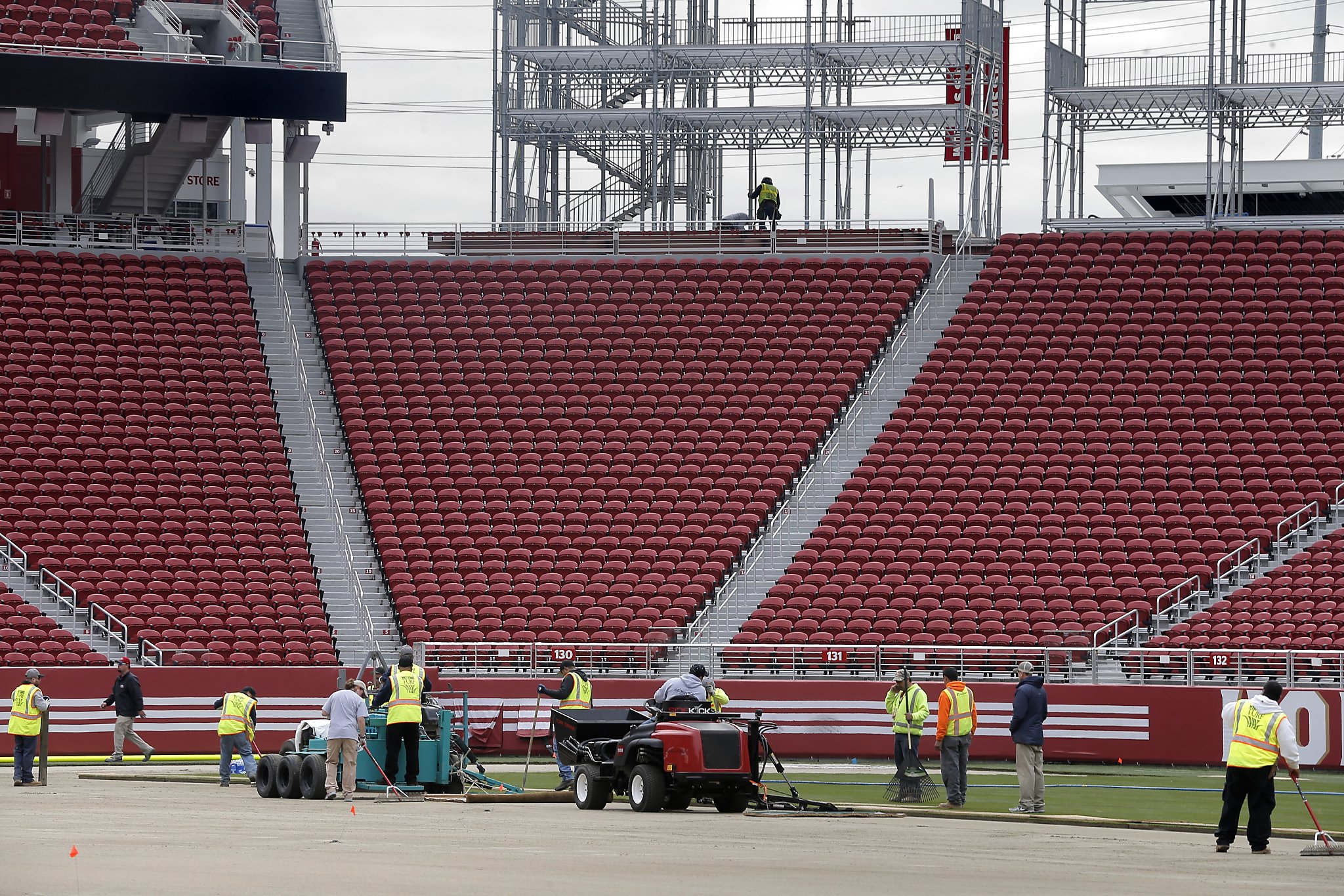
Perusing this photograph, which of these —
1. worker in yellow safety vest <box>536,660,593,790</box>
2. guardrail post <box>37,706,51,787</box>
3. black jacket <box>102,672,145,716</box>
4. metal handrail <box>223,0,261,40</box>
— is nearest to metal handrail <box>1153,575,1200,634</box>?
worker in yellow safety vest <box>536,660,593,790</box>

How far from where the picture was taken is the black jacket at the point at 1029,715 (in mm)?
21312

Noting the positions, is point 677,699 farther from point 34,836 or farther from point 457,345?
point 457,345

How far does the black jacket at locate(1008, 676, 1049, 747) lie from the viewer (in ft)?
69.9

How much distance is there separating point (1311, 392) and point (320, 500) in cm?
1877

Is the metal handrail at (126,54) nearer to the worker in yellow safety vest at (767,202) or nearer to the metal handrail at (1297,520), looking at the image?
the worker in yellow safety vest at (767,202)

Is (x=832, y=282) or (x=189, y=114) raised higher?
(x=189, y=114)

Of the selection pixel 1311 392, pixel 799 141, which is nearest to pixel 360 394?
pixel 799 141

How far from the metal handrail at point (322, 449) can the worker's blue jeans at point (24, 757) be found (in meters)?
8.19

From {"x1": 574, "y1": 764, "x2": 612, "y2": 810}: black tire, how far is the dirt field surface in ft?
0.75

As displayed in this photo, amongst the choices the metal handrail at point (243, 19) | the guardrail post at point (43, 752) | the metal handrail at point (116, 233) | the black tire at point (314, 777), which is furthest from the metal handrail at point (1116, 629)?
the metal handrail at point (243, 19)

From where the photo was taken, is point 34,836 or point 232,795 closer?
point 34,836

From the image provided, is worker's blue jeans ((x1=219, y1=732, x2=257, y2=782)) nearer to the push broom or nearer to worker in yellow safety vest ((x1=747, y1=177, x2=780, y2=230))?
the push broom

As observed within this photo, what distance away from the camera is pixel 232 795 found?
23125 mm

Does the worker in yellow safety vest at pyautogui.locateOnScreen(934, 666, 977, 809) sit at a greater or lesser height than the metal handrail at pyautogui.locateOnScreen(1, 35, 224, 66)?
lesser
